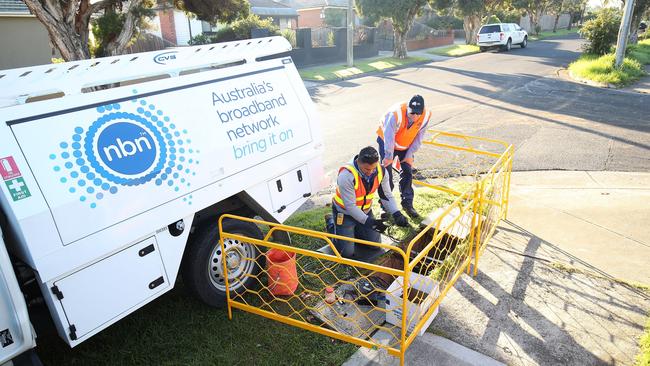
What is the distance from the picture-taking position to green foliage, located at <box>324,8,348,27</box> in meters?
44.8

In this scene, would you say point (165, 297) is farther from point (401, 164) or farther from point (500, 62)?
point (500, 62)

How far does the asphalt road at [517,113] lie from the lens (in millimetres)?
9664

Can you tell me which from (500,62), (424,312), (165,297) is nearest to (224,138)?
(165,297)

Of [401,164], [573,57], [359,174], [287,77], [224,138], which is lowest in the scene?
[573,57]

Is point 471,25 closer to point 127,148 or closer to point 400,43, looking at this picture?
point 400,43

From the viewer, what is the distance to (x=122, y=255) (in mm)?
3557

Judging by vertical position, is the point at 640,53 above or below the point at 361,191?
below

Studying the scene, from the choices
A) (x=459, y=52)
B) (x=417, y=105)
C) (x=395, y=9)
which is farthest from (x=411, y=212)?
(x=459, y=52)

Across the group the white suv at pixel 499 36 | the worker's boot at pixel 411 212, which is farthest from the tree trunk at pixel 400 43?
the worker's boot at pixel 411 212

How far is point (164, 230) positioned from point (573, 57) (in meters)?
28.7

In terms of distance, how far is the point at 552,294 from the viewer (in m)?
4.75

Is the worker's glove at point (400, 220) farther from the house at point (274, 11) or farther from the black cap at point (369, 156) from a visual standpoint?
the house at point (274, 11)

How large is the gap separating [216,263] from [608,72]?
1952 centimetres

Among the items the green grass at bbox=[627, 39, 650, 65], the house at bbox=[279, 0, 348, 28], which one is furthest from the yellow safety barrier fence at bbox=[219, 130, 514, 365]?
the house at bbox=[279, 0, 348, 28]
